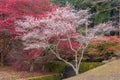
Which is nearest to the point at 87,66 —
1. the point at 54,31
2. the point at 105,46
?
the point at 105,46

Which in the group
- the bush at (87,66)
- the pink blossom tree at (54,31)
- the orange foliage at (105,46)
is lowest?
the bush at (87,66)

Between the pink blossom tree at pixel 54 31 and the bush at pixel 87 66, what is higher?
the pink blossom tree at pixel 54 31

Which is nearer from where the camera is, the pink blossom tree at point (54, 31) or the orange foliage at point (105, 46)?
the pink blossom tree at point (54, 31)

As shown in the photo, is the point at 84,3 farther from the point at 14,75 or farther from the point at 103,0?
the point at 14,75

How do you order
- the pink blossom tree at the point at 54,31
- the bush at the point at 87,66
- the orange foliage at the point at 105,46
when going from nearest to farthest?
the pink blossom tree at the point at 54,31 → the orange foliage at the point at 105,46 → the bush at the point at 87,66

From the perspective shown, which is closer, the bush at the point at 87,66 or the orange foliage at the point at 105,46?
the orange foliage at the point at 105,46

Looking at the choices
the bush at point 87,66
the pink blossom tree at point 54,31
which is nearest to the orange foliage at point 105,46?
the bush at point 87,66

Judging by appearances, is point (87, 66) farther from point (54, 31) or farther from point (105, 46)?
point (54, 31)

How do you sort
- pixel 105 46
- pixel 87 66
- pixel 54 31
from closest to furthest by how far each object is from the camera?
1. pixel 54 31
2. pixel 105 46
3. pixel 87 66

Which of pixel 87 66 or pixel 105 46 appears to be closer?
pixel 105 46

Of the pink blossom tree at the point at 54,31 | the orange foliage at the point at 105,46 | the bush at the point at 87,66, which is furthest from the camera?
the bush at the point at 87,66

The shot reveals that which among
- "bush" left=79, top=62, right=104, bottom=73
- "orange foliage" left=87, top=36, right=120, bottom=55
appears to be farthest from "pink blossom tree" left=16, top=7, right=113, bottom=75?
"bush" left=79, top=62, right=104, bottom=73

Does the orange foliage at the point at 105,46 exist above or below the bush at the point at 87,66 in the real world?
above

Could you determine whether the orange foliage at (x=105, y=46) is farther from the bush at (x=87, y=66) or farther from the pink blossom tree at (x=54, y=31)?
the pink blossom tree at (x=54, y=31)
